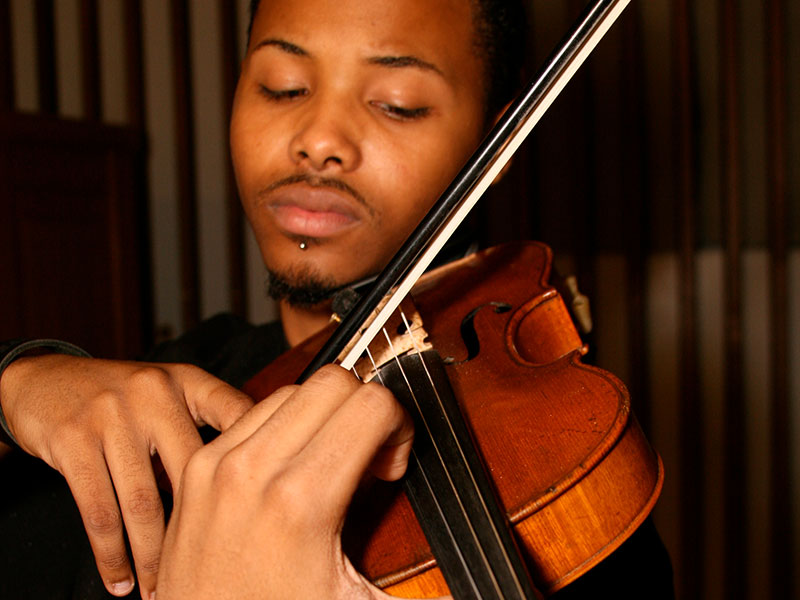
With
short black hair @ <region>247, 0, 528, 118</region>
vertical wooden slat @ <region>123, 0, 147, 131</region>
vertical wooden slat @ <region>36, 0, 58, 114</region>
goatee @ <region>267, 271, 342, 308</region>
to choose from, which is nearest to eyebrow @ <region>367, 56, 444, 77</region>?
short black hair @ <region>247, 0, 528, 118</region>

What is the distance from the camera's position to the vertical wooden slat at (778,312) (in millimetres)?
1525

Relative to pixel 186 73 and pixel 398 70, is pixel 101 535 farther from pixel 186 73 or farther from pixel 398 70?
pixel 186 73

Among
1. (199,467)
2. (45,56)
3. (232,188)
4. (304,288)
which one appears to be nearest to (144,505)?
(199,467)

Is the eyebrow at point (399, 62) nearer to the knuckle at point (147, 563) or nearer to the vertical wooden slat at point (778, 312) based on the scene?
the knuckle at point (147, 563)

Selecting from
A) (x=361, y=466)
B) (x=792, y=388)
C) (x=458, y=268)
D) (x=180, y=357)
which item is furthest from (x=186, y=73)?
(x=792, y=388)

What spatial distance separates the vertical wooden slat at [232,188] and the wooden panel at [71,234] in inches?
9.0

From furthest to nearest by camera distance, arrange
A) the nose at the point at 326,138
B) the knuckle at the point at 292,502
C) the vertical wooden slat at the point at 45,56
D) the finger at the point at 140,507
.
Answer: the vertical wooden slat at the point at 45,56 < the nose at the point at 326,138 < the finger at the point at 140,507 < the knuckle at the point at 292,502

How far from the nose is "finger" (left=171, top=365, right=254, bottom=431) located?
311mm

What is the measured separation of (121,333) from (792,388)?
1627 millimetres

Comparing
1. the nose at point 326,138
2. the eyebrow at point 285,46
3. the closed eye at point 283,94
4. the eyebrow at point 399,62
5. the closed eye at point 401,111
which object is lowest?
the nose at point 326,138

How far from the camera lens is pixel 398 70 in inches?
31.0

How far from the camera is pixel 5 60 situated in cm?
157

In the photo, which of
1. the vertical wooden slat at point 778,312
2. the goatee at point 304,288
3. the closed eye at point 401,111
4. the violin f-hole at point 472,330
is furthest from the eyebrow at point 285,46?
the vertical wooden slat at point 778,312

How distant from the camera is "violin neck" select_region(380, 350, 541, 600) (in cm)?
39
